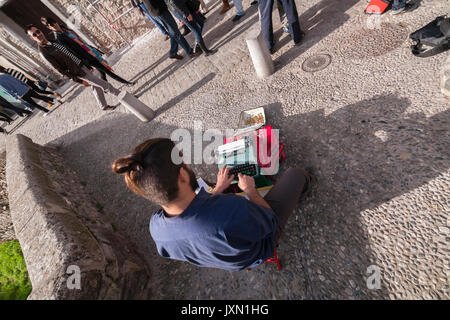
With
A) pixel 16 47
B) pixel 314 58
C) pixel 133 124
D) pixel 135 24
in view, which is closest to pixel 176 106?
pixel 133 124

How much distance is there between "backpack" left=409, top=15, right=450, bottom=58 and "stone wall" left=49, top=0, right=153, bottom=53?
811 cm

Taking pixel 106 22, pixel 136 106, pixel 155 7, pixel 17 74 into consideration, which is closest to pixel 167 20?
pixel 155 7

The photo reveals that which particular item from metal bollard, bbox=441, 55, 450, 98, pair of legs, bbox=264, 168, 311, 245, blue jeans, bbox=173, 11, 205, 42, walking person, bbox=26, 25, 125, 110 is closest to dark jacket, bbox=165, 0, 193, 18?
blue jeans, bbox=173, 11, 205, 42

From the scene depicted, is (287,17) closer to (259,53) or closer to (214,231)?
(259,53)

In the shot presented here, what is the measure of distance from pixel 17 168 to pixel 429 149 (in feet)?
22.7

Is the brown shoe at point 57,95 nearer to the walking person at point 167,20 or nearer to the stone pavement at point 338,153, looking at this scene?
the stone pavement at point 338,153

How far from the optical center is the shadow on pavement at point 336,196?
2.55 meters

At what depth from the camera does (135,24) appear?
9.10 meters

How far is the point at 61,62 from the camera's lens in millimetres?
5348

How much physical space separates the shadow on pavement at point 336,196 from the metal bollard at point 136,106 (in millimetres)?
2905

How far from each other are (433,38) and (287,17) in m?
2.54

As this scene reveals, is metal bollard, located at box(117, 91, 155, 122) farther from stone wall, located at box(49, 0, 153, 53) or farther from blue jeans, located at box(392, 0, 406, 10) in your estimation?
blue jeans, located at box(392, 0, 406, 10)
